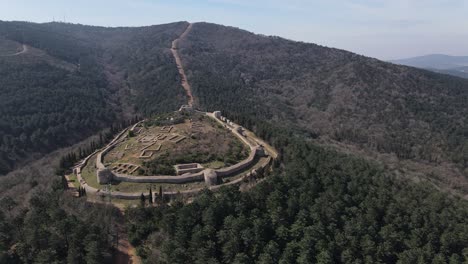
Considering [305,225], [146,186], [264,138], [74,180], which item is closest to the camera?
[305,225]

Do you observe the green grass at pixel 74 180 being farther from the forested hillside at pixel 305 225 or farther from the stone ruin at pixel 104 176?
the forested hillside at pixel 305 225

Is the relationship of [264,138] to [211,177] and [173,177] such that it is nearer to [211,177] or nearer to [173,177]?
[211,177]


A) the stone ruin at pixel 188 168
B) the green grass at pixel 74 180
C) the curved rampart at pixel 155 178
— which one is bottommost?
the green grass at pixel 74 180

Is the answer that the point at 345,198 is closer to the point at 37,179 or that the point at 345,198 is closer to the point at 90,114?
the point at 37,179

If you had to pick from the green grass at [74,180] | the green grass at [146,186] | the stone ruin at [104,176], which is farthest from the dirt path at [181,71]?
the green grass at [146,186]

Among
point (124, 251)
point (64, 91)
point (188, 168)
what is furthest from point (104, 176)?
point (64, 91)
